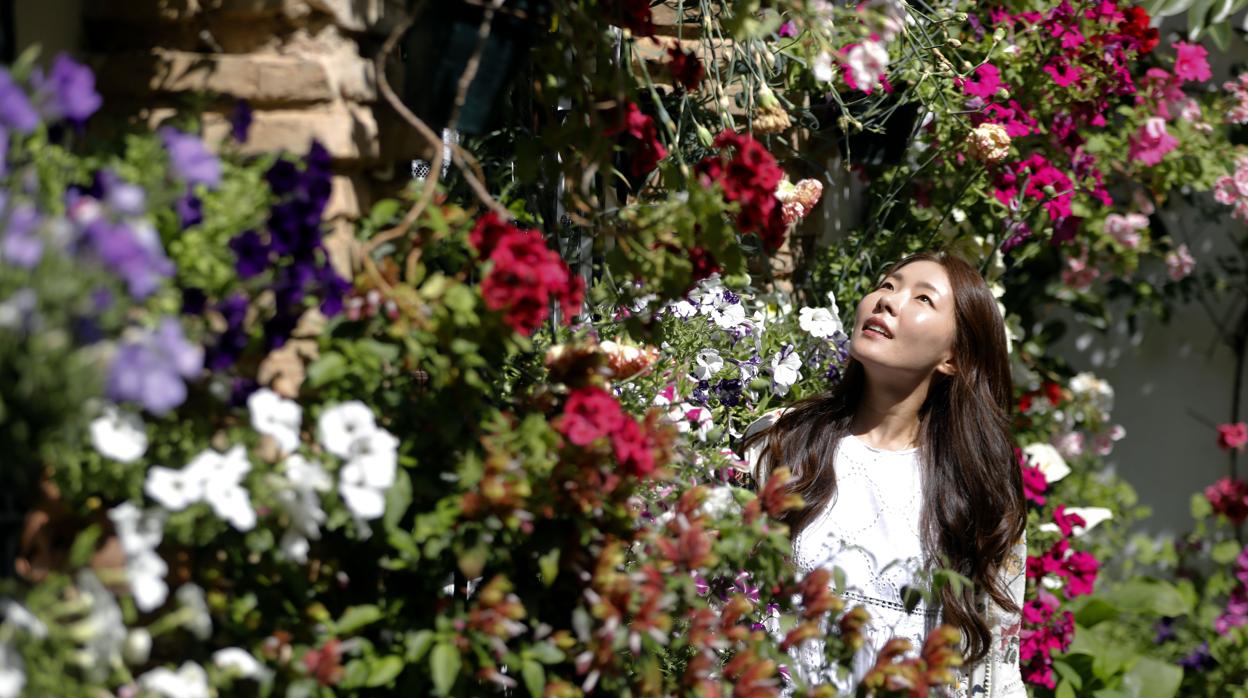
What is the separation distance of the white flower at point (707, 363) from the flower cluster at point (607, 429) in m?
0.97

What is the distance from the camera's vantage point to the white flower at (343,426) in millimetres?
1275

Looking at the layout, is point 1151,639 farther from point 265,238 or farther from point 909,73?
point 265,238

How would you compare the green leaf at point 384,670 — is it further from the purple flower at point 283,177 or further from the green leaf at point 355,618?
the purple flower at point 283,177

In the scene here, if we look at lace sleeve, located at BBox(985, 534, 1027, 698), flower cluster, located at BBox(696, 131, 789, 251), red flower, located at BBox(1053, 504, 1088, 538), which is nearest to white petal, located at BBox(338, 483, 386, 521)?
flower cluster, located at BBox(696, 131, 789, 251)

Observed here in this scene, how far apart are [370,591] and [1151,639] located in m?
3.60

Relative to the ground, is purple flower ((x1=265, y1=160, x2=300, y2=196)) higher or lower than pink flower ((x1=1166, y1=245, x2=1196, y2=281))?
higher

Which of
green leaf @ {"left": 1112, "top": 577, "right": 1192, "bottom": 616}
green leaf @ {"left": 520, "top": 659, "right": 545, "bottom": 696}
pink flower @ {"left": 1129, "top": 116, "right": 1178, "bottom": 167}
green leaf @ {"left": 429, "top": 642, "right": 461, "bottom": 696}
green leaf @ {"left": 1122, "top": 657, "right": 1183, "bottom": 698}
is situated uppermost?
green leaf @ {"left": 429, "top": 642, "right": 461, "bottom": 696}

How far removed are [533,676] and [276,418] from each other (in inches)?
17.7

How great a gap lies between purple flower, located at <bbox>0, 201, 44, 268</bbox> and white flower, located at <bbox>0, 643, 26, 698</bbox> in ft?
1.11

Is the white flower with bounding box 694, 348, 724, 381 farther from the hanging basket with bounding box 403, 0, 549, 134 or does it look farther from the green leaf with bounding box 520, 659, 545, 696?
the green leaf with bounding box 520, 659, 545, 696

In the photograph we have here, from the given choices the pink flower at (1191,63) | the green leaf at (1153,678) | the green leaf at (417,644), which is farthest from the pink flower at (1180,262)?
the green leaf at (417,644)

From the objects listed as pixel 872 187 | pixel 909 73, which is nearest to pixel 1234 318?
pixel 872 187

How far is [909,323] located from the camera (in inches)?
91.4

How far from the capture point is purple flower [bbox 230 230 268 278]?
1.26 m
